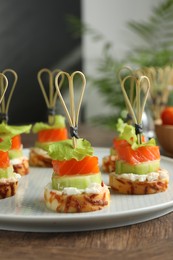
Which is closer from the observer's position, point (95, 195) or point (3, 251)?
point (3, 251)

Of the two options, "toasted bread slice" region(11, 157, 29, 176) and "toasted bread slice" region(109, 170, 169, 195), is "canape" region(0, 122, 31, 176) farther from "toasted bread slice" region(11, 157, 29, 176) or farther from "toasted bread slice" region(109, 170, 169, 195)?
"toasted bread slice" region(109, 170, 169, 195)

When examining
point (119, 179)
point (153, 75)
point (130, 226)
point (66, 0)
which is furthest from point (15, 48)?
point (130, 226)

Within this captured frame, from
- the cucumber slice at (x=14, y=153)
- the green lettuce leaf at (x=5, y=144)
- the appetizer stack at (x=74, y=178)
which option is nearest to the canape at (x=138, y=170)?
the appetizer stack at (x=74, y=178)

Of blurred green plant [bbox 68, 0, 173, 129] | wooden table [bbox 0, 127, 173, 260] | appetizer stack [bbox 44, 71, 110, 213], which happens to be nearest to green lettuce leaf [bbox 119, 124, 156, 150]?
appetizer stack [bbox 44, 71, 110, 213]

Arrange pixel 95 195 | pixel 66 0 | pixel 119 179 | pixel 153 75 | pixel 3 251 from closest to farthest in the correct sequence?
1. pixel 3 251
2. pixel 95 195
3. pixel 119 179
4. pixel 153 75
5. pixel 66 0

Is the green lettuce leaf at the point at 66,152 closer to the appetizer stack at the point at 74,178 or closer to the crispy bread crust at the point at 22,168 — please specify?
the appetizer stack at the point at 74,178

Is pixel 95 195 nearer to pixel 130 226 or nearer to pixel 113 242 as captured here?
pixel 130 226
